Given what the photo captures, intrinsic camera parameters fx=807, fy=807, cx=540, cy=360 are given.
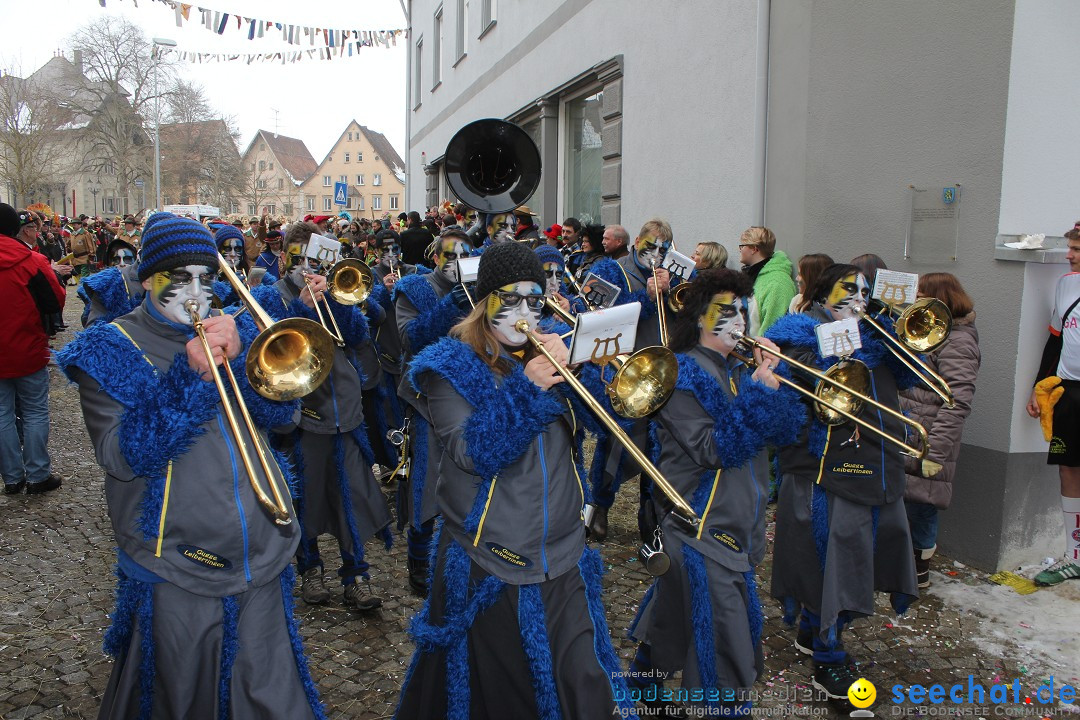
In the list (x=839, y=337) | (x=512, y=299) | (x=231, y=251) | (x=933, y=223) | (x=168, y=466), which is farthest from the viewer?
(x=933, y=223)

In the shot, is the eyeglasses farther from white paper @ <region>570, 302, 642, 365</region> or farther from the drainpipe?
the drainpipe

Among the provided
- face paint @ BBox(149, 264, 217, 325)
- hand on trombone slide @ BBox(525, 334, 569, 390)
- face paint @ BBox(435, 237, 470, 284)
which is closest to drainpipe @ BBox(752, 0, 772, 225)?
face paint @ BBox(435, 237, 470, 284)

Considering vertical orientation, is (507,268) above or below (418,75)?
below

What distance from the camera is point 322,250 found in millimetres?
4680

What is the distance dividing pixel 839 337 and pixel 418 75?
24352 mm

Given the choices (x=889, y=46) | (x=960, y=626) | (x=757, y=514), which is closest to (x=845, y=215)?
Answer: (x=889, y=46)

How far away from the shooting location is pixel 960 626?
4.36m

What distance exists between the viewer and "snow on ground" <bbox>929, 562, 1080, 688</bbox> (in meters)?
3.98

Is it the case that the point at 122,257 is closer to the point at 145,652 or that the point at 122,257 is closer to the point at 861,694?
the point at 145,652

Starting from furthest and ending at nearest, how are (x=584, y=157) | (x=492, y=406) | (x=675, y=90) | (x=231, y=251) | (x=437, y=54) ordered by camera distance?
(x=437, y=54)
(x=584, y=157)
(x=675, y=90)
(x=231, y=251)
(x=492, y=406)

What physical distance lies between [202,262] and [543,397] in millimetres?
1186

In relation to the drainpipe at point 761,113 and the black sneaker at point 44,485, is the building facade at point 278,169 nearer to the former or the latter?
the black sneaker at point 44,485

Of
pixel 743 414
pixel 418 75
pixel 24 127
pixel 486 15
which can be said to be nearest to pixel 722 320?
pixel 743 414

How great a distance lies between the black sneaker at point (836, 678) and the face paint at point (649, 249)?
119 inches
